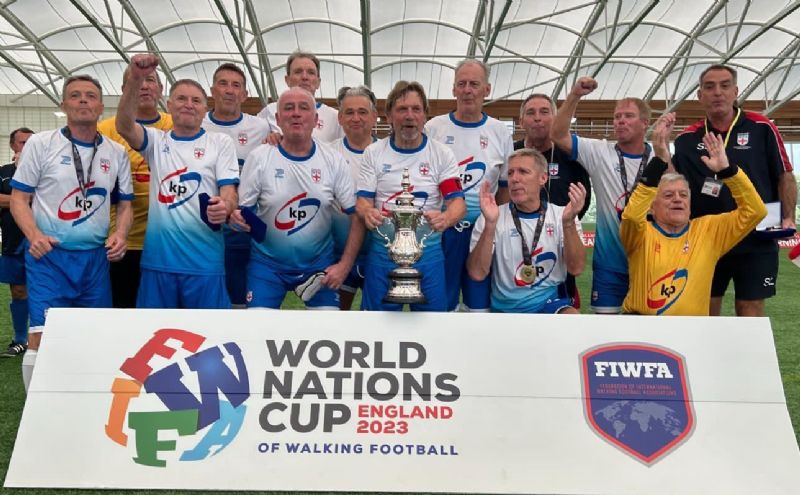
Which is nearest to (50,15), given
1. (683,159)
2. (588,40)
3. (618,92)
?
(588,40)

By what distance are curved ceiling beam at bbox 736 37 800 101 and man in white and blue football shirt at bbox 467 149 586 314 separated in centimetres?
1847

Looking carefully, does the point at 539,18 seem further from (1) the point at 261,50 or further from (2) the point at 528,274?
(2) the point at 528,274

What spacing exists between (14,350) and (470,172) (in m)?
3.77

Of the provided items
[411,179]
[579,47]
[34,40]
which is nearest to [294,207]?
[411,179]

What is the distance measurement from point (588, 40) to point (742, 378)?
1747cm

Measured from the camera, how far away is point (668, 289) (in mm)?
3295

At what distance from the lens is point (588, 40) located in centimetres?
1836

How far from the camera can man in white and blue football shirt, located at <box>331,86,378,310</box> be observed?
387 cm

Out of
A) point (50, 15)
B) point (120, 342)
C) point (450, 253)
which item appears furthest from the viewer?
point (50, 15)

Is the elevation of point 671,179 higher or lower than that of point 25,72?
higher

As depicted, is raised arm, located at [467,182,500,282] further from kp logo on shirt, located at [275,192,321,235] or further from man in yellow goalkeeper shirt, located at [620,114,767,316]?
kp logo on shirt, located at [275,192,321,235]

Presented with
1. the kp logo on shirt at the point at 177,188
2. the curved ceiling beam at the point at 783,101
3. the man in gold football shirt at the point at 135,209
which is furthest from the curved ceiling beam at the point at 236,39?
the curved ceiling beam at the point at 783,101

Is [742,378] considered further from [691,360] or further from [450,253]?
[450,253]

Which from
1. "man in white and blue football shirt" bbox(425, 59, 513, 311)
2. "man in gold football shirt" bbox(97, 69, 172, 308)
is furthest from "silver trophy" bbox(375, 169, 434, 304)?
"man in gold football shirt" bbox(97, 69, 172, 308)
